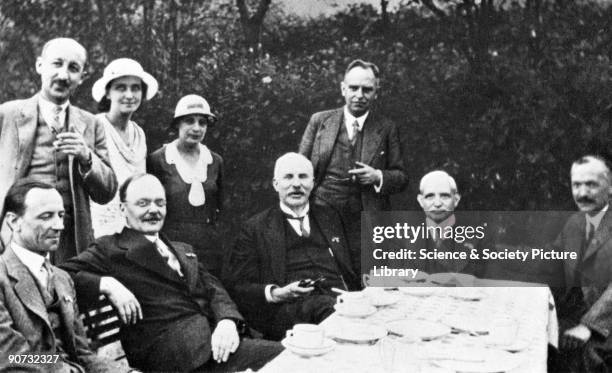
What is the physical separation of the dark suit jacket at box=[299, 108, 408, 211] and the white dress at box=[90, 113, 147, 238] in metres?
0.81

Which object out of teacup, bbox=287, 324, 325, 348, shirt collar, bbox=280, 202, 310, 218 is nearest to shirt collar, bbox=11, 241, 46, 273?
teacup, bbox=287, 324, 325, 348

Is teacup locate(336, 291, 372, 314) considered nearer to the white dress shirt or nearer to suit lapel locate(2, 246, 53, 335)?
suit lapel locate(2, 246, 53, 335)

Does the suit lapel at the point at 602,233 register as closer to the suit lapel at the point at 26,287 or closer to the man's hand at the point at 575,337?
the man's hand at the point at 575,337

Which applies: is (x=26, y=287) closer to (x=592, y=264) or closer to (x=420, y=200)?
(x=420, y=200)

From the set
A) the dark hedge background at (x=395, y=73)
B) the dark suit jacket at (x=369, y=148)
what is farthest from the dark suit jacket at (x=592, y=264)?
the dark suit jacket at (x=369, y=148)

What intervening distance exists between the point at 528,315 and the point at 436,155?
41.1 inches

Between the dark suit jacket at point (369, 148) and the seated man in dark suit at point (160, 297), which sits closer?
the seated man in dark suit at point (160, 297)

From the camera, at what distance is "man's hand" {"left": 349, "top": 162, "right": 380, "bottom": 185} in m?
3.61

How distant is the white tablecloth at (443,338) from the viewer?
1991mm

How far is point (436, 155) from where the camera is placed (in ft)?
11.6

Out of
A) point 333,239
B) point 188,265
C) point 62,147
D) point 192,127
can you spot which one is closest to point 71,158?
point 62,147

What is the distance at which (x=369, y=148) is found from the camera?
144 inches

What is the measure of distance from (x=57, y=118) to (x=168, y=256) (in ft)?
2.81

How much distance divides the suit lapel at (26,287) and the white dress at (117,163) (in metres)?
1.01
